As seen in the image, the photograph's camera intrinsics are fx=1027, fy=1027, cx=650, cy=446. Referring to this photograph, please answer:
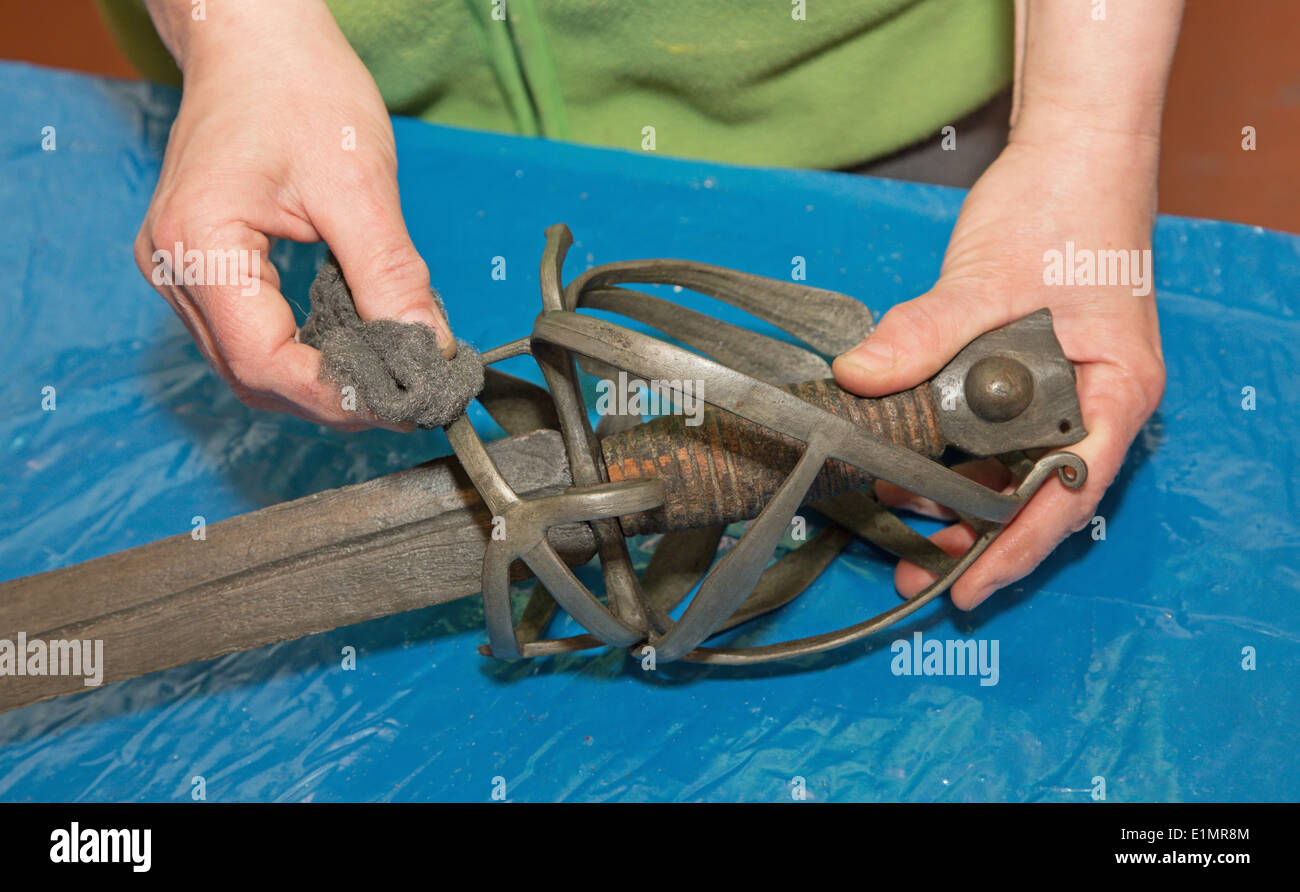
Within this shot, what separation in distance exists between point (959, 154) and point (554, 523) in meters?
0.94

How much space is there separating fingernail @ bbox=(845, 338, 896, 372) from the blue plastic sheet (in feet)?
1.07

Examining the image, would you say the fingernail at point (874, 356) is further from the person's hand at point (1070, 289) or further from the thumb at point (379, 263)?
the thumb at point (379, 263)

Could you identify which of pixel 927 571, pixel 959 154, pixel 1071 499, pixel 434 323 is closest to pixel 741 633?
pixel 927 571

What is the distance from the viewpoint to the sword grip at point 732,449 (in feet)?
2.81

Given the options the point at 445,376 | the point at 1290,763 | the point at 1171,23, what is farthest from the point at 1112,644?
the point at 445,376

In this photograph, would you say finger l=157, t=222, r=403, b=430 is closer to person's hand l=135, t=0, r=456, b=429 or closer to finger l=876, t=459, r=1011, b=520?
person's hand l=135, t=0, r=456, b=429

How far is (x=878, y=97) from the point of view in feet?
4.29

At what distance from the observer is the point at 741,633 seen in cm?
107

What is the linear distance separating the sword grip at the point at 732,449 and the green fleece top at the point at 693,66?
1.81 feet

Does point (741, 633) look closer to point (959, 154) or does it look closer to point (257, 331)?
point (257, 331)

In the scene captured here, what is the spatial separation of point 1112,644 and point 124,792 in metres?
0.99

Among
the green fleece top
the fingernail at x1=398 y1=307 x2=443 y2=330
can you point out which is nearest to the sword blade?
the fingernail at x1=398 y1=307 x2=443 y2=330

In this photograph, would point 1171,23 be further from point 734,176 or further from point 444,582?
point 444,582

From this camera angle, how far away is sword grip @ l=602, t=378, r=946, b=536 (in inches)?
33.7
